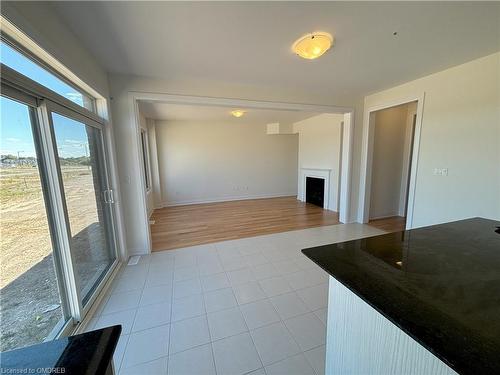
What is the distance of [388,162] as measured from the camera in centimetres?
440

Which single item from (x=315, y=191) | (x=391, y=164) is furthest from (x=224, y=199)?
(x=391, y=164)

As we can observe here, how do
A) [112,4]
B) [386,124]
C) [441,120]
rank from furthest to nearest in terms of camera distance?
[386,124] → [441,120] → [112,4]

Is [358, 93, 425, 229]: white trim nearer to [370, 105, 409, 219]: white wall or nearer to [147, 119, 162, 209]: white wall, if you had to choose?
[370, 105, 409, 219]: white wall

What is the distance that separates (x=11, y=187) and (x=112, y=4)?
1409 mm

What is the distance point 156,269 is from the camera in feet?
8.49

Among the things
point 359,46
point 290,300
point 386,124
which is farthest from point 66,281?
point 386,124

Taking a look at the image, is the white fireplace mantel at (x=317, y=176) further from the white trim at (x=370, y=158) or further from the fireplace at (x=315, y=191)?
the white trim at (x=370, y=158)

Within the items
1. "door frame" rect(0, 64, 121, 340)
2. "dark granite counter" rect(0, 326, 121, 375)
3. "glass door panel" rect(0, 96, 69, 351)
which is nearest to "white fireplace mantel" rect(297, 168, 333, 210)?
"door frame" rect(0, 64, 121, 340)

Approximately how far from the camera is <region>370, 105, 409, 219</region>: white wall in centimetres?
421

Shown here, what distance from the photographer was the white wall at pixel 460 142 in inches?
91.7

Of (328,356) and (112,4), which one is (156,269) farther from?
(112,4)

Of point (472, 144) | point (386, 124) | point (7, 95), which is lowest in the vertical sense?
point (472, 144)

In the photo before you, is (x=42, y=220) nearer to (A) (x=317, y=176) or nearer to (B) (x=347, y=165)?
(B) (x=347, y=165)

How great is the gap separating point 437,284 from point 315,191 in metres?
5.14
